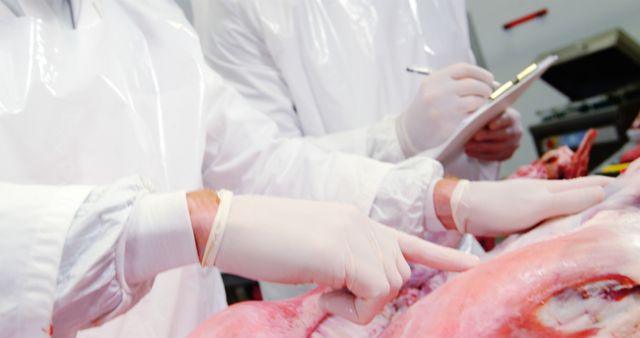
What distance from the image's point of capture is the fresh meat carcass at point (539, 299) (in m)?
0.64

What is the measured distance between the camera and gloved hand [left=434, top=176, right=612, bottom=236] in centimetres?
95

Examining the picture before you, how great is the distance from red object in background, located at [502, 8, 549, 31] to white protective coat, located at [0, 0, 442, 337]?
235cm

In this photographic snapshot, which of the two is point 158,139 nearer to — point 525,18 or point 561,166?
point 561,166

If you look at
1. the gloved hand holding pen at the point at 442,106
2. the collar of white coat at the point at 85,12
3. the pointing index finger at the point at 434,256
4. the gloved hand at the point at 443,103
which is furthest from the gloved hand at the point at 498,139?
the collar of white coat at the point at 85,12

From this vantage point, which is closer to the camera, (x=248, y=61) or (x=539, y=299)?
(x=539, y=299)

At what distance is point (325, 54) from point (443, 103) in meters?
0.49

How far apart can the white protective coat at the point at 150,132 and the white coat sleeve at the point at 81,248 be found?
0.86 ft

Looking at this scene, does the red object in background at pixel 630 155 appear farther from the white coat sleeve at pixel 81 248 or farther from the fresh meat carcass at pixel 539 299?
the white coat sleeve at pixel 81 248

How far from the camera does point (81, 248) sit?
67 cm

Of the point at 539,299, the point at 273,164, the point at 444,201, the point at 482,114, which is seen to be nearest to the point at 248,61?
the point at 273,164

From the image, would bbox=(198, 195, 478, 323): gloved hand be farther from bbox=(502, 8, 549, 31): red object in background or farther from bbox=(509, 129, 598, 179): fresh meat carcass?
bbox=(502, 8, 549, 31): red object in background

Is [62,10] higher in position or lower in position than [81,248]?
higher

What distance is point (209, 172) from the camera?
4.39ft

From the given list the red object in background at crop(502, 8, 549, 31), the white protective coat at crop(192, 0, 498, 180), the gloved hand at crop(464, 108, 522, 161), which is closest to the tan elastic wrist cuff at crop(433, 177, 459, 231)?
the gloved hand at crop(464, 108, 522, 161)
